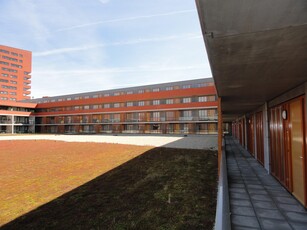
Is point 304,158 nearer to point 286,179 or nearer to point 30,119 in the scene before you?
point 286,179

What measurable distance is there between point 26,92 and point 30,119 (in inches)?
1231

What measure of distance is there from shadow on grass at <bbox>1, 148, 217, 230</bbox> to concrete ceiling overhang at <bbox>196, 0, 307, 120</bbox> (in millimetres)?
3574

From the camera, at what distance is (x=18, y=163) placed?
11727mm

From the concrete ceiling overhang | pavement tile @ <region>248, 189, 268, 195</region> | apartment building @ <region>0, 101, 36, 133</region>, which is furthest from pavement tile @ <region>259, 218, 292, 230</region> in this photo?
apartment building @ <region>0, 101, 36, 133</region>

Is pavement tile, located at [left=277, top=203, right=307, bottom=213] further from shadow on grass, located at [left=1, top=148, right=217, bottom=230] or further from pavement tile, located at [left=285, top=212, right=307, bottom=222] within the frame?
shadow on grass, located at [left=1, top=148, right=217, bottom=230]

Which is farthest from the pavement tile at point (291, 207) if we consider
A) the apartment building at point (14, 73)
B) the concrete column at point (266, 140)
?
the apartment building at point (14, 73)

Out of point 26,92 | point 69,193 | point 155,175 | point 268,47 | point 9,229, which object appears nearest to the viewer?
point 268,47

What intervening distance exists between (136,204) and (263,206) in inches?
136

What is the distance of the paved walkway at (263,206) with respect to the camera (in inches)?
153

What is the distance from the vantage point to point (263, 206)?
4672 mm

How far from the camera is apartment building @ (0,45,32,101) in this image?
77.4 m

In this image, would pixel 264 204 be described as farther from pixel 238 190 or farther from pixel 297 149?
pixel 297 149

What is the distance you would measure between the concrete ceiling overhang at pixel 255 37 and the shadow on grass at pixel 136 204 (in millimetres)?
3574

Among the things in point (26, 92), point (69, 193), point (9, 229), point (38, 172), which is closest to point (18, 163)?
point (38, 172)
